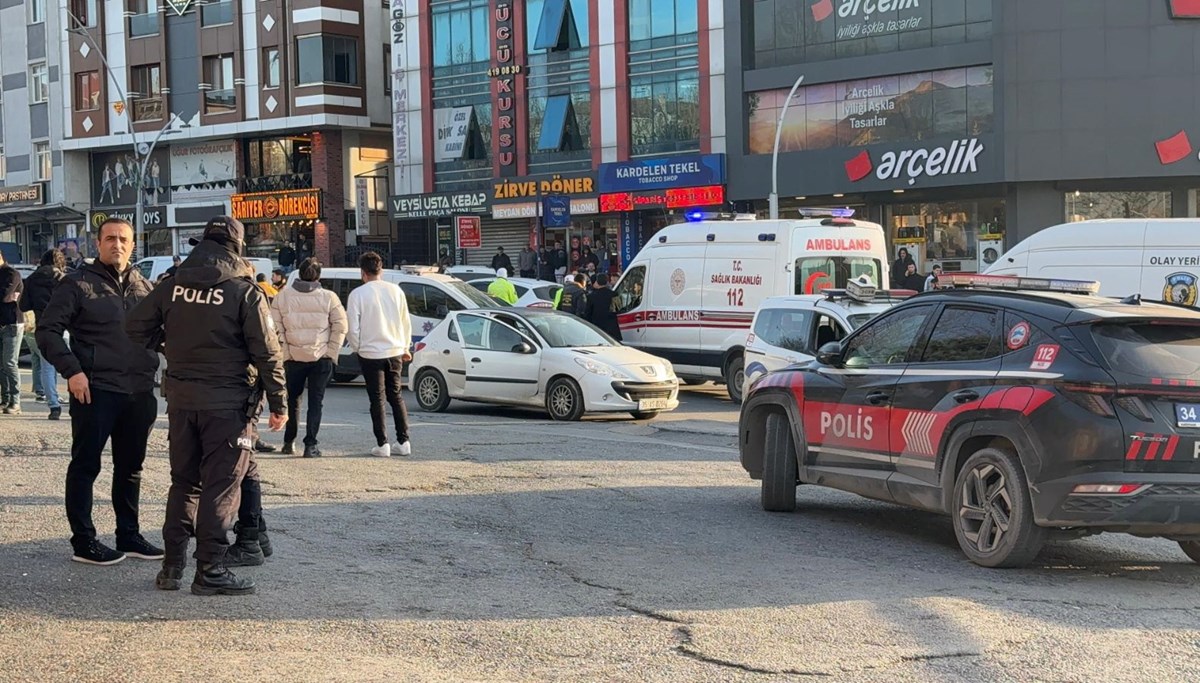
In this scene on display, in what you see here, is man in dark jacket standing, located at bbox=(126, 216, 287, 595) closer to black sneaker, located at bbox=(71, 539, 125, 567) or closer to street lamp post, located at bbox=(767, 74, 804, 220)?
black sneaker, located at bbox=(71, 539, 125, 567)

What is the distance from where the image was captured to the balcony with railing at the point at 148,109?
5344 centimetres

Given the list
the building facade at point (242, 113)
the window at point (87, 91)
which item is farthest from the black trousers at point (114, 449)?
the window at point (87, 91)

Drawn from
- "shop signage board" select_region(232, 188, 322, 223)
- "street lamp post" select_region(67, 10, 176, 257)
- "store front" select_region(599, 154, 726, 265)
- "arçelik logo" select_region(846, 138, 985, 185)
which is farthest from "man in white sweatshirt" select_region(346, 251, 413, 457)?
"shop signage board" select_region(232, 188, 322, 223)

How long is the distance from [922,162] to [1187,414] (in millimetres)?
29866

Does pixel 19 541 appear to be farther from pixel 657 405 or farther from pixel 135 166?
pixel 135 166

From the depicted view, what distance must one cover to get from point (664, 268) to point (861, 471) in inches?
472

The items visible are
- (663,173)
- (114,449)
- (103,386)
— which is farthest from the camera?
(663,173)

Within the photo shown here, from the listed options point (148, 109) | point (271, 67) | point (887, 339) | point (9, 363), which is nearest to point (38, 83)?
point (148, 109)

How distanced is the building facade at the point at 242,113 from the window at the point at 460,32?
201 inches

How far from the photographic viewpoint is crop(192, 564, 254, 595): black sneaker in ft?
22.2

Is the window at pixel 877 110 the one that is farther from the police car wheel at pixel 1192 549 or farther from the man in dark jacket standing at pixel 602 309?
the police car wheel at pixel 1192 549

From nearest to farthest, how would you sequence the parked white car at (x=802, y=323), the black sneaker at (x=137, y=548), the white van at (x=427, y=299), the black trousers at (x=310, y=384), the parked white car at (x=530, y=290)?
the black sneaker at (x=137, y=548), the black trousers at (x=310, y=384), the parked white car at (x=802, y=323), the white van at (x=427, y=299), the parked white car at (x=530, y=290)

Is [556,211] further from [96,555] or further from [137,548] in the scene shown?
[96,555]

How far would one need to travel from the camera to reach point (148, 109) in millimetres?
53844
